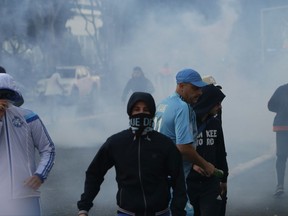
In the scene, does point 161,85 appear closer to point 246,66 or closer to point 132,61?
point 132,61

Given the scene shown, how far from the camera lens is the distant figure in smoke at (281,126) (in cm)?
627

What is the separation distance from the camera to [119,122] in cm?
1315

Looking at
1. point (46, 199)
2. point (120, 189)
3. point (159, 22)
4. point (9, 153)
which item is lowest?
point (46, 199)

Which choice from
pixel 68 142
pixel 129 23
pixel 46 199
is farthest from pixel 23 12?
pixel 46 199

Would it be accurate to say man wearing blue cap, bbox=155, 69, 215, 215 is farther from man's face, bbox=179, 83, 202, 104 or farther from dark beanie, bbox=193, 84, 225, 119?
dark beanie, bbox=193, 84, 225, 119

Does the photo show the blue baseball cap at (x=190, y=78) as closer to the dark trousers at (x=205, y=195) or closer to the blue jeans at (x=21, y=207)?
the dark trousers at (x=205, y=195)

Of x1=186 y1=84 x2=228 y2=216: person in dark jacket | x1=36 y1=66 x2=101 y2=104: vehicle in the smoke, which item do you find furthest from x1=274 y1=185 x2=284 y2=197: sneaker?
x1=36 y1=66 x2=101 y2=104: vehicle in the smoke

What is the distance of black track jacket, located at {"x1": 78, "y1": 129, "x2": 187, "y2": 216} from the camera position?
9.51 feet

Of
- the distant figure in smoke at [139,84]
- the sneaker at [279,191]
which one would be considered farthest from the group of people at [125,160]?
the distant figure in smoke at [139,84]

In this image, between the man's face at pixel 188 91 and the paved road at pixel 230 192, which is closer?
the man's face at pixel 188 91

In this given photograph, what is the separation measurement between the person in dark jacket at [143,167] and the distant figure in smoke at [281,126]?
11.5 ft

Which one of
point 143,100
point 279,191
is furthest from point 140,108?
point 279,191

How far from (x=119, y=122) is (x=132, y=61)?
3111 mm

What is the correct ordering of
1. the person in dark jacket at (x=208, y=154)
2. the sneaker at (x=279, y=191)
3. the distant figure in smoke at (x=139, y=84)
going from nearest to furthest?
the person in dark jacket at (x=208, y=154) < the sneaker at (x=279, y=191) < the distant figure in smoke at (x=139, y=84)
